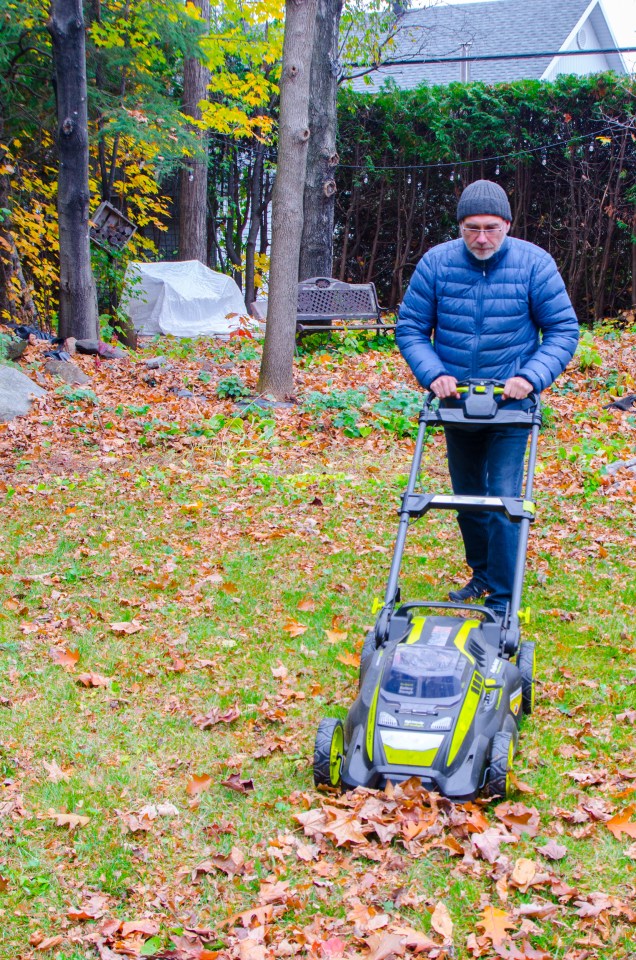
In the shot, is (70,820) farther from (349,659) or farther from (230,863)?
(349,659)

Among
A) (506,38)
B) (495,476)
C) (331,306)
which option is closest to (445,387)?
(495,476)

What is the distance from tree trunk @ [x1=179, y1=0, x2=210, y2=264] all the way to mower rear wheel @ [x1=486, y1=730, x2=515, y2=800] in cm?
1822

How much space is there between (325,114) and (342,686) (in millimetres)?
11352

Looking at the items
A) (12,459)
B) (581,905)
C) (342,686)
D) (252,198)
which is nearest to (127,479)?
(12,459)

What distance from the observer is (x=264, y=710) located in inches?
179

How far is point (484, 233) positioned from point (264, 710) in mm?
2495

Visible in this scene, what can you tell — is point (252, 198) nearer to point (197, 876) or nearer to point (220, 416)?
point (220, 416)

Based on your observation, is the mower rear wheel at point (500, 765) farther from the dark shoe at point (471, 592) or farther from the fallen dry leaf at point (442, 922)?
the dark shoe at point (471, 592)

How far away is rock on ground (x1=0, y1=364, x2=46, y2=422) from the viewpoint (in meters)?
10.2

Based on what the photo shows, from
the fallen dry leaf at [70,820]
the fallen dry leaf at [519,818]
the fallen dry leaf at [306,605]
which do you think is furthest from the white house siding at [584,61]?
the fallen dry leaf at [70,820]

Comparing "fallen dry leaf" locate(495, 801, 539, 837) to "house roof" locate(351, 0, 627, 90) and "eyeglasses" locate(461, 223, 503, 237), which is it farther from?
"house roof" locate(351, 0, 627, 90)

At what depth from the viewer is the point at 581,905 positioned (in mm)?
3047

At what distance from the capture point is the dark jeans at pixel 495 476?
486cm

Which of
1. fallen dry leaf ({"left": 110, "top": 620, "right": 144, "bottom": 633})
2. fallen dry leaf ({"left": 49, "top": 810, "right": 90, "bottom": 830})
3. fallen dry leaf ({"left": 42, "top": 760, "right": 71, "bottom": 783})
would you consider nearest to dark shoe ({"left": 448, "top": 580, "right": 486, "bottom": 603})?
fallen dry leaf ({"left": 110, "top": 620, "right": 144, "bottom": 633})
